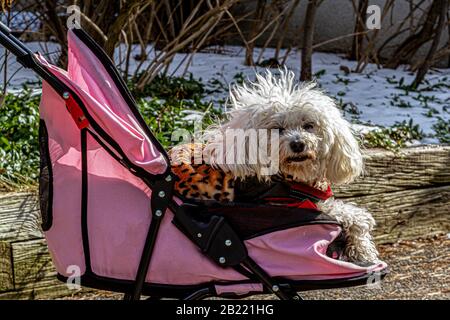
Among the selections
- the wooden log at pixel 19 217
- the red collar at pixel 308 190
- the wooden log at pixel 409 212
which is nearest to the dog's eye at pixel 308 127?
the red collar at pixel 308 190

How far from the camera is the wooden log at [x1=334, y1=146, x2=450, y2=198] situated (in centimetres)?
539

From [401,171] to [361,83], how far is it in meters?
2.11

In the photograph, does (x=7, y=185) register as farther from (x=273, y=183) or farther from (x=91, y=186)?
(x=273, y=183)

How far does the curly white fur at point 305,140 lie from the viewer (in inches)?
132

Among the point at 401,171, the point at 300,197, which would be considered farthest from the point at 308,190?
the point at 401,171

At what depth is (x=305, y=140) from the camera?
3.32m

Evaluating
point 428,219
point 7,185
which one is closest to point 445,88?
point 428,219

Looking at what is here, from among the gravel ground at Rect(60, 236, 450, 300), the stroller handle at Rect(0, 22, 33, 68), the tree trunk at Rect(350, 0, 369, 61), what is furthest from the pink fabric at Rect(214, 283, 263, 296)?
the tree trunk at Rect(350, 0, 369, 61)

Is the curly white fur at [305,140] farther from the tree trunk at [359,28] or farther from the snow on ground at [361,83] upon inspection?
the tree trunk at [359,28]

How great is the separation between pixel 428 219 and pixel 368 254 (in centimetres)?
244

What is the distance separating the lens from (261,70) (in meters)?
7.67

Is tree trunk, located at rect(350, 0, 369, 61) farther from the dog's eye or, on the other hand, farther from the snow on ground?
the dog's eye

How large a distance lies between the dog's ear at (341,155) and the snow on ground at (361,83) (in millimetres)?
2739

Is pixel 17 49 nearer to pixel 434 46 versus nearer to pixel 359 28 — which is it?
pixel 434 46
